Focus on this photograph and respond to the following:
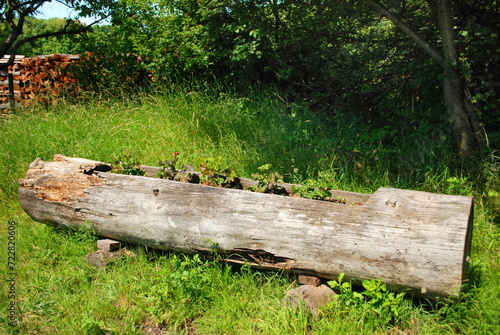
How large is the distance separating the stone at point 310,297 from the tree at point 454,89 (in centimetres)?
238

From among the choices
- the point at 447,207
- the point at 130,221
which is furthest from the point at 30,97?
the point at 447,207

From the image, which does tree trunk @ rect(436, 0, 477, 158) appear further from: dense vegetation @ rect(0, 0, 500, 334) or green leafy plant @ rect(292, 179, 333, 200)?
green leafy plant @ rect(292, 179, 333, 200)

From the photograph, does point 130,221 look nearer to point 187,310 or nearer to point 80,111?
point 187,310

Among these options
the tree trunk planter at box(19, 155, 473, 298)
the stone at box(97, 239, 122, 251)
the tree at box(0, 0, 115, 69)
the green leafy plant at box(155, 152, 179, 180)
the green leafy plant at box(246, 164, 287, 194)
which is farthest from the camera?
the tree at box(0, 0, 115, 69)

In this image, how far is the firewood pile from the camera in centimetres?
705

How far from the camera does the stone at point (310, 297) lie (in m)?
2.29

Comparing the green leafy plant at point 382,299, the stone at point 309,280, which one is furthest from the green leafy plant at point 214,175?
the green leafy plant at point 382,299

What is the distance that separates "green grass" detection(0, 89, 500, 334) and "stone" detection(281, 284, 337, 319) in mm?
52

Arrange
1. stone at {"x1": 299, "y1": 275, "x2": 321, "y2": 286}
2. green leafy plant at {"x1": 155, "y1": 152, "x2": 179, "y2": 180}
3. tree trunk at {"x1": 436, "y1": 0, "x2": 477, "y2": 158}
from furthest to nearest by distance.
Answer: tree trunk at {"x1": 436, "y1": 0, "x2": 477, "y2": 158}, green leafy plant at {"x1": 155, "y1": 152, "x2": 179, "y2": 180}, stone at {"x1": 299, "y1": 275, "x2": 321, "y2": 286}

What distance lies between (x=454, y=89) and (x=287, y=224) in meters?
2.61

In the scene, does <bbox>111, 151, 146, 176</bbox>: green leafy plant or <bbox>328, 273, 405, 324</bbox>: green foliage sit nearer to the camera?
<bbox>328, 273, 405, 324</bbox>: green foliage

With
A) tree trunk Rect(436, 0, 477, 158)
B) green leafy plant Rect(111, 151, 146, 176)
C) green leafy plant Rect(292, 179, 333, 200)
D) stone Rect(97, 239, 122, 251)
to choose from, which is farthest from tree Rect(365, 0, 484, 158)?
stone Rect(97, 239, 122, 251)

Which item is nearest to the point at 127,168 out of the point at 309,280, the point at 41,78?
the point at 309,280

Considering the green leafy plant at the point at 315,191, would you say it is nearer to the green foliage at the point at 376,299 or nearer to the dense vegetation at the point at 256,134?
the dense vegetation at the point at 256,134
